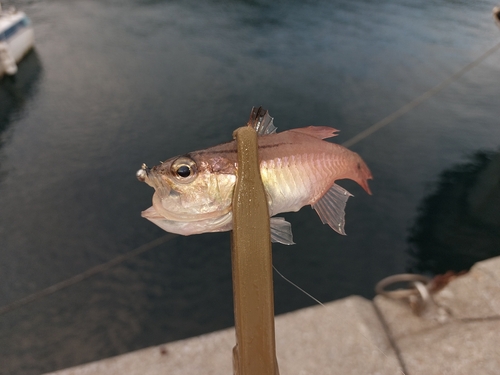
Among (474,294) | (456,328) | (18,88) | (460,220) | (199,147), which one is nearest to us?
(456,328)

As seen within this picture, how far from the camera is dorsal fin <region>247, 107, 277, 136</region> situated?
1.60 metres

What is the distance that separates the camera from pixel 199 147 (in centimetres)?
1154

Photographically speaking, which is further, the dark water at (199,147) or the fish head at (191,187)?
the dark water at (199,147)

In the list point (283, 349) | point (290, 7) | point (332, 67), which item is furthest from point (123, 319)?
point (290, 7)

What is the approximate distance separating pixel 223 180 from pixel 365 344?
3478 millimetres

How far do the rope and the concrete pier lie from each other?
12.3ft

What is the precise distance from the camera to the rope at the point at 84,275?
7.29 meters

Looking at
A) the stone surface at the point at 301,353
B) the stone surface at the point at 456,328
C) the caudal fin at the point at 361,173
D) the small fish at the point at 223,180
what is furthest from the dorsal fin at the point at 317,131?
the stone surface at the point at 456,328

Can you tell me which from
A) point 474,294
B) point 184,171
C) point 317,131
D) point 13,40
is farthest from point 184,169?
point 13,40

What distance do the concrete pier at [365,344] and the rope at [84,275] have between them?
3740mm

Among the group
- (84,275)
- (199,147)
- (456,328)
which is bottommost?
(84,275)

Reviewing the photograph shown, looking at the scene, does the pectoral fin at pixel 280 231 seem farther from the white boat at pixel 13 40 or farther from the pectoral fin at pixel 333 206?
the white boat at pixel 13 40

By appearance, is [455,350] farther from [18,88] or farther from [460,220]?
[18,88]

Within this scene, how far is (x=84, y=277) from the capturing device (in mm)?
7727
